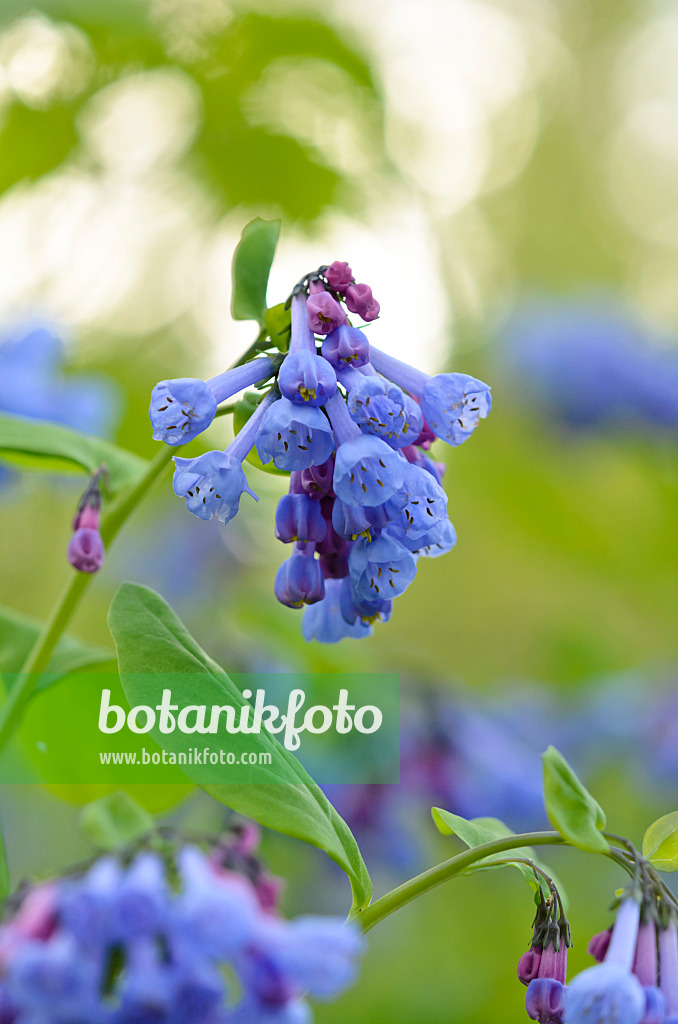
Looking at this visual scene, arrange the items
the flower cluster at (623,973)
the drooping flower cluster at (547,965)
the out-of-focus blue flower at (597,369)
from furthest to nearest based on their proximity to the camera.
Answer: the out-of-focus blue flower at (597,369) → the drooping flower cluster at (547,965) → the flower cluster at (623,973)

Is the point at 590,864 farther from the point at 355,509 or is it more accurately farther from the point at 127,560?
the point at 355,509

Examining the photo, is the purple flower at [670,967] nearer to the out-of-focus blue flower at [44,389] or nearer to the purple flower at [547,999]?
the purple flower at [547,999]

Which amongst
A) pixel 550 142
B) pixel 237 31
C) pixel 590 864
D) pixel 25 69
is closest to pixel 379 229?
pixel 237 31

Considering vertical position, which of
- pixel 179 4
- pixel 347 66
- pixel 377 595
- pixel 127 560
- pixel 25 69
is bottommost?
pixel 377 595

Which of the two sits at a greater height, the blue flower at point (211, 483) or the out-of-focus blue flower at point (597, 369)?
the out-of-focus blue flower at point (597, 369)

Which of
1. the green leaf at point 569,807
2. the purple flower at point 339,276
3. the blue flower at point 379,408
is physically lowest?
the green leaf at point 569,807

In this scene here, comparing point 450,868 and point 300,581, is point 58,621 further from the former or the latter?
point 450,868

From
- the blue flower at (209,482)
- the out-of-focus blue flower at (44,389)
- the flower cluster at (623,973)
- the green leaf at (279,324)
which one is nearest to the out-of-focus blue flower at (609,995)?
the flower cluster at (623,973)
